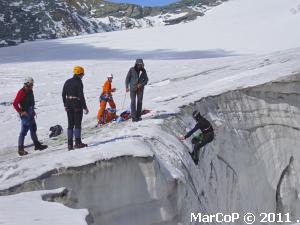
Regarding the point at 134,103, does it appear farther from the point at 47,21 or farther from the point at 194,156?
the point at 47,21

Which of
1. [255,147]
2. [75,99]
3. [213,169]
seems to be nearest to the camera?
[75,99]

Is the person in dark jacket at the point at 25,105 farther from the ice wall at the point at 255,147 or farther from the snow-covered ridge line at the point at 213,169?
the ice wall at the point at 255,147

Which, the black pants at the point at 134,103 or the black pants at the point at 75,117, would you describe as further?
the black pants at the point at 134,103

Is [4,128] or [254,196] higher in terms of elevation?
[4,128]

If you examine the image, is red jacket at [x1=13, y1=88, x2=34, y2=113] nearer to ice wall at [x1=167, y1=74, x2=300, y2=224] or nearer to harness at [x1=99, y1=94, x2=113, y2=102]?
harness at [x1=99, y1=94, x2=113, y2=102]

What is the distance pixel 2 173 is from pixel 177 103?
18.1 ft

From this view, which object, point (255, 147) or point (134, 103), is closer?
point (134, 103)

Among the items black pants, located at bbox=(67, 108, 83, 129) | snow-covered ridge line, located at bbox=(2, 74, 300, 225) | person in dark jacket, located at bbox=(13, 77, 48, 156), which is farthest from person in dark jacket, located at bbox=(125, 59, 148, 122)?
black pants, located at bbox=(67, 108, 83, 129)

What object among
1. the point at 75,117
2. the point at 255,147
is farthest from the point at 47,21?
the point at 75,117

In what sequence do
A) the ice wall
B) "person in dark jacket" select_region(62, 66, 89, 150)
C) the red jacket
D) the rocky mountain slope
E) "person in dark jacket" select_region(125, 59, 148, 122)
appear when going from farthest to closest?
the rocky mountain slope < the ice wall < "person in dark jacket" select_region(125, 59, 148, 122) < the red jacket < "person in dark jacket" select_region(62, 66, 89, 150)

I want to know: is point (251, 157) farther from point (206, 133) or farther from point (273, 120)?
point (206, 133)

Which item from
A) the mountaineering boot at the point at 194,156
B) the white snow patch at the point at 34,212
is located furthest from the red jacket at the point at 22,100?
the white snow patch at the point at 34,212

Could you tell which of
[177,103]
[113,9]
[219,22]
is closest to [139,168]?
[177,103]

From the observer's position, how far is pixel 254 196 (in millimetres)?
12680
